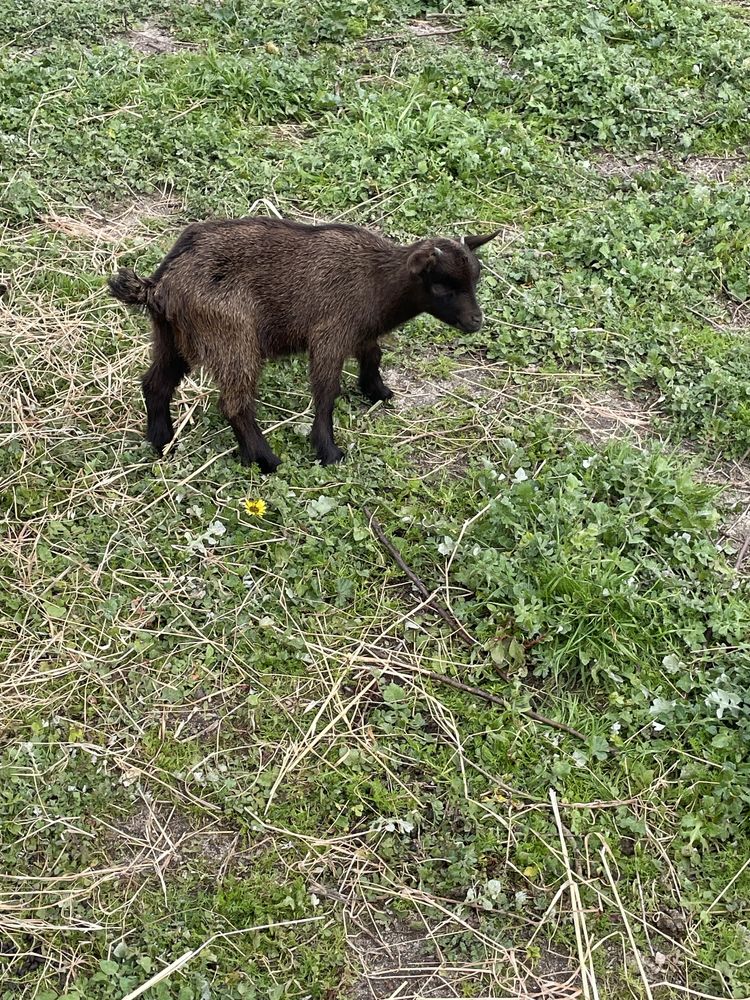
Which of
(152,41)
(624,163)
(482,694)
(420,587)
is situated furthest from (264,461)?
(152,41)

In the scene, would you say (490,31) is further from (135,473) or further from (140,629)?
(140,629)

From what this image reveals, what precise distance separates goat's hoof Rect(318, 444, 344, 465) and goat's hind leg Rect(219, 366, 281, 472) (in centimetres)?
22

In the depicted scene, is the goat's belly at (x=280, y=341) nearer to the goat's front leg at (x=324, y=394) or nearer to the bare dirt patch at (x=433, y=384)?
the goat's front leg at (x=324, y=394)

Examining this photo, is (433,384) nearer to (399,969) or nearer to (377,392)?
(377,392)

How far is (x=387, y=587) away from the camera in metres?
4.86

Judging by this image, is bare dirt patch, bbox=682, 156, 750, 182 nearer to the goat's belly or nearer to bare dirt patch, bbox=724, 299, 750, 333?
bare dirt patch, bbox=724, 299, 750, 333

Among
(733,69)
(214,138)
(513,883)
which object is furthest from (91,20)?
(513,883)

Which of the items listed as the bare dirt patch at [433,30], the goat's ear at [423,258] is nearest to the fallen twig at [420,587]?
the goat's ear at [423,258]

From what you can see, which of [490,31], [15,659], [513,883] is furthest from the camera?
[490,31]

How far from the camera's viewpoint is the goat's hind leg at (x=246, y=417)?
5.14 m

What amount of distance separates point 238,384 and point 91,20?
204 inches

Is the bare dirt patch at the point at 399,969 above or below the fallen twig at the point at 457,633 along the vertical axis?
below

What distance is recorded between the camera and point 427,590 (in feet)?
15.8

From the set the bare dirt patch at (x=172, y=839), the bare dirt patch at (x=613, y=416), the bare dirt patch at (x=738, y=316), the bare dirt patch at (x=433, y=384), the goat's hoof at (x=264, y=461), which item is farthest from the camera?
the bare dirt patch at (x=738, y=316)
